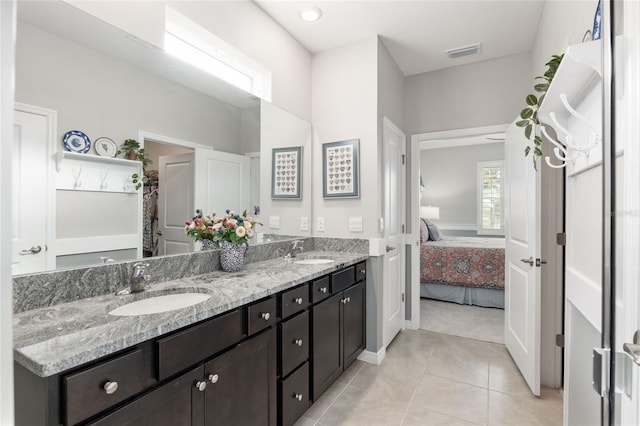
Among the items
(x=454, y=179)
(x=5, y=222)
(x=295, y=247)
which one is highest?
(x=454, y=179)

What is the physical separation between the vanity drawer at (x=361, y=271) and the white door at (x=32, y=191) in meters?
1.85

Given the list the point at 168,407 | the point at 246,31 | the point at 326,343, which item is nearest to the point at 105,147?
the point at 168,407

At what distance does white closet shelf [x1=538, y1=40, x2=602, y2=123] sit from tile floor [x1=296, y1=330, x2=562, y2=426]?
1770mm

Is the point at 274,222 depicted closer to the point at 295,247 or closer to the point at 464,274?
the point at 295,247

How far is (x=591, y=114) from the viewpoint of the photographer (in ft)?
3.92

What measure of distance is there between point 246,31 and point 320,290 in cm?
182

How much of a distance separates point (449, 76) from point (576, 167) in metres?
2.21

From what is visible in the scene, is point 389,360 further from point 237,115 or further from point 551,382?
point 237,115

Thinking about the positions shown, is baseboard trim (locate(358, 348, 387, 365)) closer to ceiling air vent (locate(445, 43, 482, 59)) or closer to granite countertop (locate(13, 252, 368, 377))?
granite countertop (locate(13, 252, 368, 377))

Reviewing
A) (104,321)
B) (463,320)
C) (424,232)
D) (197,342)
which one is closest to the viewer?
(104,321)

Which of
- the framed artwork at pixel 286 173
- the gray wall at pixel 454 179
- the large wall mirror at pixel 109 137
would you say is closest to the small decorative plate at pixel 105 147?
the large wall mirror at pixel 109 137

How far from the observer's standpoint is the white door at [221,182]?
1928mm

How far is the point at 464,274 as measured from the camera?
13.1 ft

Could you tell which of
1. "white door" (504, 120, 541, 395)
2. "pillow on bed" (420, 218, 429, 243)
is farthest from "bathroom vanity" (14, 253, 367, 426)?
"pillow on bed" (420, 218, 429, 243)
